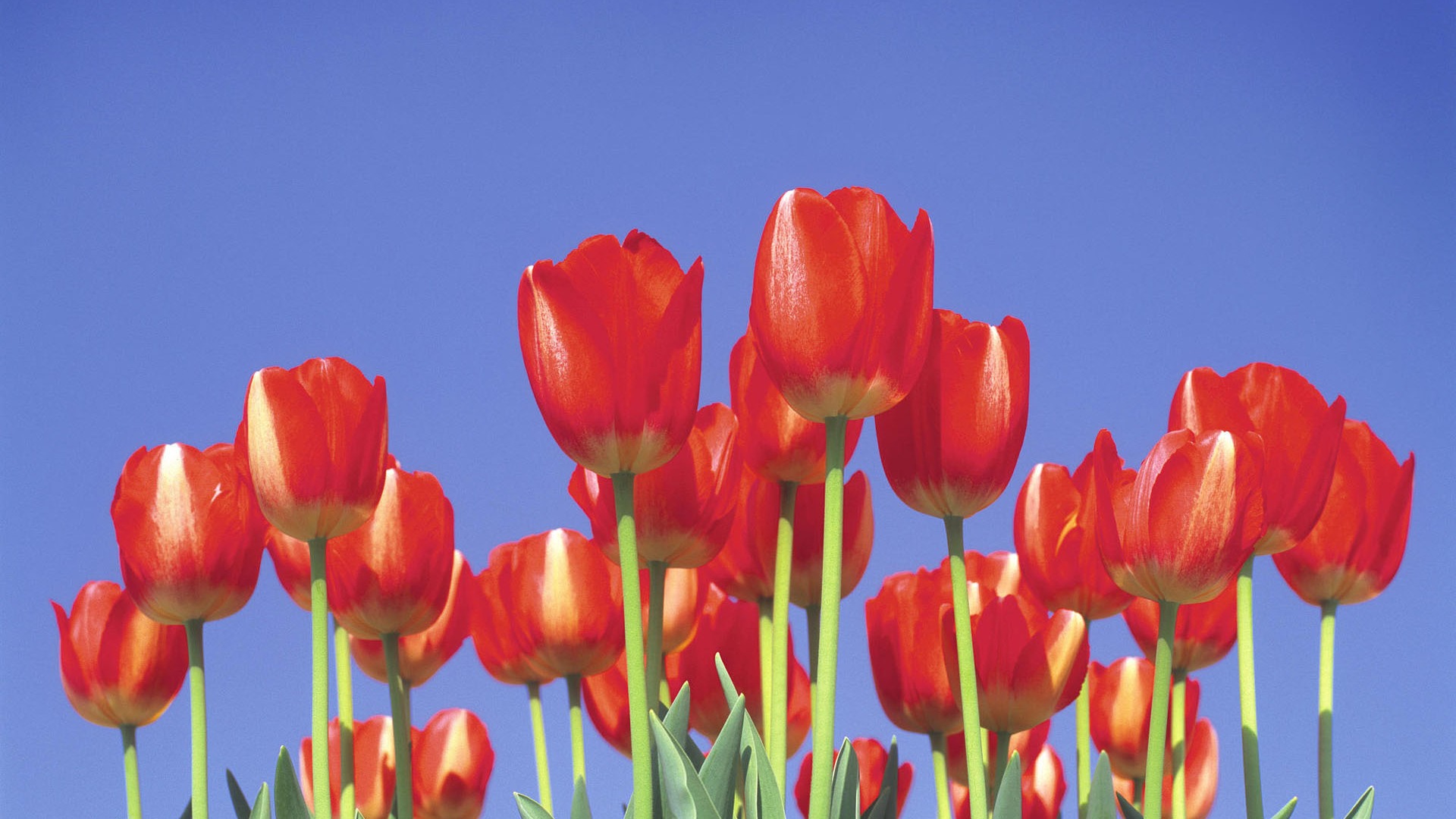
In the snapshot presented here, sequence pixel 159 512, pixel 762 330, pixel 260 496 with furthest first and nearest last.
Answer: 1. pixel 159 512
2. pixel 260 496
3. pixel 762 330

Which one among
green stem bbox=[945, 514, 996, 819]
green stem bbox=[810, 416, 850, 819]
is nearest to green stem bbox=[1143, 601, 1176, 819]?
green stem bbox=[945, 514, 996, 819]

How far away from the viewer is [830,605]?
46.6 inches

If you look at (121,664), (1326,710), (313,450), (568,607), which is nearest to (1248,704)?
(1326,710)

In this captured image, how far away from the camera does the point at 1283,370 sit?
1515 mm

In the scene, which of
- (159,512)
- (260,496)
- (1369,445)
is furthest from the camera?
(1369,445)

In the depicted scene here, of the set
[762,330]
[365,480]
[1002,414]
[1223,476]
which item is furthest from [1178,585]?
[365,480]

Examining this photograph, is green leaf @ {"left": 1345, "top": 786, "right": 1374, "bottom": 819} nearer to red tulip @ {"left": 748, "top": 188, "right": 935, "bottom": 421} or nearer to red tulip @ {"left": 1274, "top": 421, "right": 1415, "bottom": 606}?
red tulip @ {"left": 1274, "top": 421, "right": 1415, "bottom": 606}

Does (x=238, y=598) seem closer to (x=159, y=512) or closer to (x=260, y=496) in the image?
(x=159, y=512)

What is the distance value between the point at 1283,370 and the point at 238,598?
1.25 m

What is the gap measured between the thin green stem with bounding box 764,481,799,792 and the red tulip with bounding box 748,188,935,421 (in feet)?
0.66

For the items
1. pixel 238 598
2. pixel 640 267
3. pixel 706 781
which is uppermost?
pixel 640 267

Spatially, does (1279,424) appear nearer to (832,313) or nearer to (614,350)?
(832,313)

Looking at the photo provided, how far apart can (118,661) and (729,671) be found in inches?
31.5

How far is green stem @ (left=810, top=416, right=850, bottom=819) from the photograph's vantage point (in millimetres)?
1136
